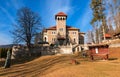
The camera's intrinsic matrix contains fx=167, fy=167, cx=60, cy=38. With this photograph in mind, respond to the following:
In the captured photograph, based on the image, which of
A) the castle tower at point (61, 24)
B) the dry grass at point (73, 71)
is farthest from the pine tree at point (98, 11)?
the dry grass at point (73, 71)

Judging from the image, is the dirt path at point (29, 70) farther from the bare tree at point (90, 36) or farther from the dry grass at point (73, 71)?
the bare tree at point (90, 36)

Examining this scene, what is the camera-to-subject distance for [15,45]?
4881 cm

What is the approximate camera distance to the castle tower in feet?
217

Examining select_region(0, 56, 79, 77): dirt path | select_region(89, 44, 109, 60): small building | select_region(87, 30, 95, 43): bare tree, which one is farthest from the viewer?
select_region(87, 30, 95, 43): bare tree

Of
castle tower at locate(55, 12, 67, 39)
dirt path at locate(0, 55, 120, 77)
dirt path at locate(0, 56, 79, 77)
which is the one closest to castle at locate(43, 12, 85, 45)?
castle tower at locate(55, 12, 67, 39)

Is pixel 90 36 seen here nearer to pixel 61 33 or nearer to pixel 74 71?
pixel 61 33

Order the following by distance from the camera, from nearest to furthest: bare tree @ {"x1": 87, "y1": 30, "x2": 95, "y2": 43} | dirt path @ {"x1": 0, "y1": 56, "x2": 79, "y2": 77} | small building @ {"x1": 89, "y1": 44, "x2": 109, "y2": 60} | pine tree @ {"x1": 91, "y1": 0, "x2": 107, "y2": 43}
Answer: dirt path @ {"x1": 0, "y1": 56, "x2": 79, "y2": 77}
small building @ {"x1": 89, "y1": 44, "x2": 109, "y2": 60}
pine tree @ {"x1": 91, "y1": 0, "x2": 107, "y2": 43}
bare tree @ {"x1": 87, "y1": 30, "x2": 95, "y2": 43}

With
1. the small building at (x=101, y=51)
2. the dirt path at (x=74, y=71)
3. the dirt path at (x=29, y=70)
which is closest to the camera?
the dirt path at (x=74, y=71)

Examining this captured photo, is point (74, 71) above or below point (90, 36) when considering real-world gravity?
below

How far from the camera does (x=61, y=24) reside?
66125 mm

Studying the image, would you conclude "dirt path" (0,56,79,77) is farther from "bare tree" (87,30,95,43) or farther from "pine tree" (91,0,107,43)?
"bare tree" (87,30,95,43)

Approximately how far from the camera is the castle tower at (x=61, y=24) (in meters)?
66.1

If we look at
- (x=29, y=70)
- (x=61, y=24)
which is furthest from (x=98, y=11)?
(x=29, y=70)

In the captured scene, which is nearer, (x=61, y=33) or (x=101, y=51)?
(x=101, y=51)
